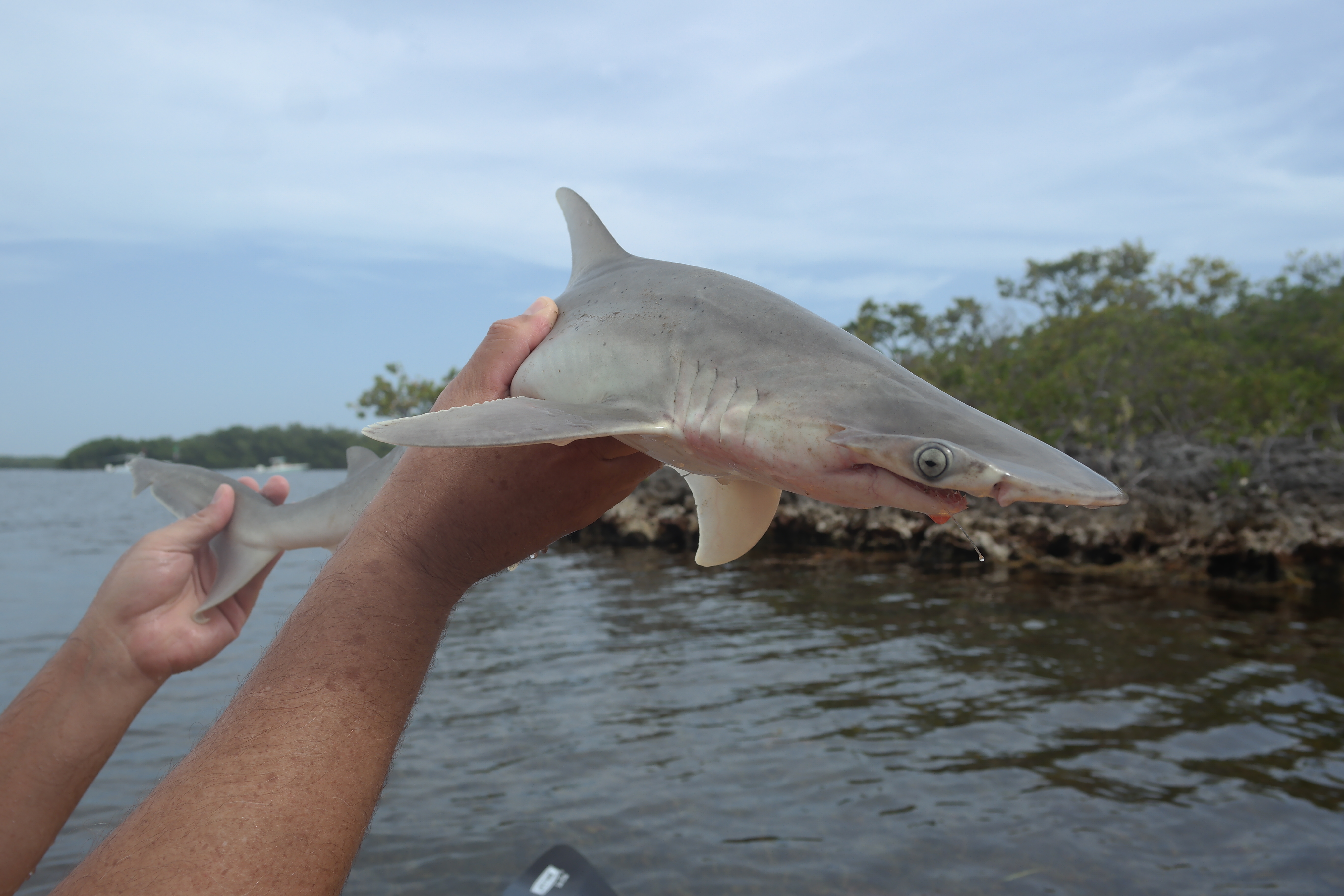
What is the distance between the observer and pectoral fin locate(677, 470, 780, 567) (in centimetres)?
218

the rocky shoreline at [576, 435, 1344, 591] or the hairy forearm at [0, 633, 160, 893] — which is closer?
the hairy forearm at [0, 633, 160, 893]

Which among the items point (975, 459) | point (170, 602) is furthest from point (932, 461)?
point (170, 602)

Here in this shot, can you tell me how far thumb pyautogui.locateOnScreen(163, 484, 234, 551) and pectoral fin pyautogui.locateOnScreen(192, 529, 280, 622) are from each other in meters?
→ 0.05

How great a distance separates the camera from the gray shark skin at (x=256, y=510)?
9.81 feet

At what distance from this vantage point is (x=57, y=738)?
2459 mm

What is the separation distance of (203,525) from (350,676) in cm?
Result: 213

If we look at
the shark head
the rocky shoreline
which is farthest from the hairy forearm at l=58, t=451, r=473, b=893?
the rocky shoreline

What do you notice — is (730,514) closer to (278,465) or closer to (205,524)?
(205,524)

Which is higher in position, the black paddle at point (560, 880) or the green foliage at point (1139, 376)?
the green foliage at point (1139, 376)

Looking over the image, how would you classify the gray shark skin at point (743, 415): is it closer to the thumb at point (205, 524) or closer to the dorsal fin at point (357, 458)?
the dorsal fin at point (357, 458)

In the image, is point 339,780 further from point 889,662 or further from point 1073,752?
point 889,662

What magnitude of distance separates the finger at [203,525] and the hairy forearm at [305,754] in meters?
1.75

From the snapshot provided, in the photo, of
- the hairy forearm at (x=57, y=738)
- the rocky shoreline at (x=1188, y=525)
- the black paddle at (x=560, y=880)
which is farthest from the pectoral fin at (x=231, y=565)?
the rocky shoreline at (x=1188, y=525)

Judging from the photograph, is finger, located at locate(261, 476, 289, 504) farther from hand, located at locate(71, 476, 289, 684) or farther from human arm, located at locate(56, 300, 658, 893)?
human arm, located at locate(56, 300, 658, 893)
